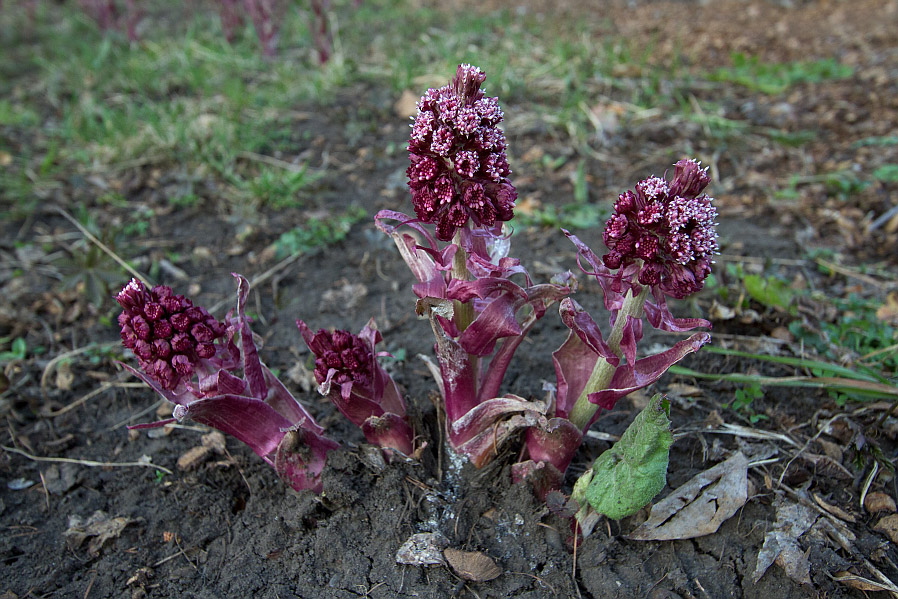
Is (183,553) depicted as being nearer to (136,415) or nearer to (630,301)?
(136,415)

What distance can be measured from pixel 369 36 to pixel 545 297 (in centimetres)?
524

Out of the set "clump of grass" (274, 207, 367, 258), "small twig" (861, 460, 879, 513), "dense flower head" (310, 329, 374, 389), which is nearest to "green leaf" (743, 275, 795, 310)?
"small twig" (861, 460, 879, 513)

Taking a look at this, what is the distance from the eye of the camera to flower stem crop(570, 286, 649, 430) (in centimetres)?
177

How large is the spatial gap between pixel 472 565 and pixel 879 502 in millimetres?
1433

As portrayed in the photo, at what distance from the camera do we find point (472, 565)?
193 cm

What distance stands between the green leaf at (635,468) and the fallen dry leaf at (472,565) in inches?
14.8

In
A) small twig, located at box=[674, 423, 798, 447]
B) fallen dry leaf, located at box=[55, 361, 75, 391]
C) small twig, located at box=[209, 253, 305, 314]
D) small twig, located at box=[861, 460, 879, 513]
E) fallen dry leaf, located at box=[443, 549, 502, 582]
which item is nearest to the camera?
fallen dry leaf, located at box=[443, 549, 502, 582]

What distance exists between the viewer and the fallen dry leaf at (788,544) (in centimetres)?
192

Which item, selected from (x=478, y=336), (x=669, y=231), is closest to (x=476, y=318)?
(x=478, y=336)

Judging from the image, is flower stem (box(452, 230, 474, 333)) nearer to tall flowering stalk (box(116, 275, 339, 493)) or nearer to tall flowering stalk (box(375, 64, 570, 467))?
tall flowering stalk (box(375, 64, 570, 467))

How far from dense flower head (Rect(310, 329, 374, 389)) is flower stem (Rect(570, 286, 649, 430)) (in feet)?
2.33

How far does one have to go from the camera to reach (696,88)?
197 inches

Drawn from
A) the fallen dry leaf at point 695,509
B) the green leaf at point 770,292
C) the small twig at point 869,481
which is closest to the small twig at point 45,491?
the fallen dry leaf at point 695,509

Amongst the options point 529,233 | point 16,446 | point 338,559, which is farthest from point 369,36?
point 338,559
